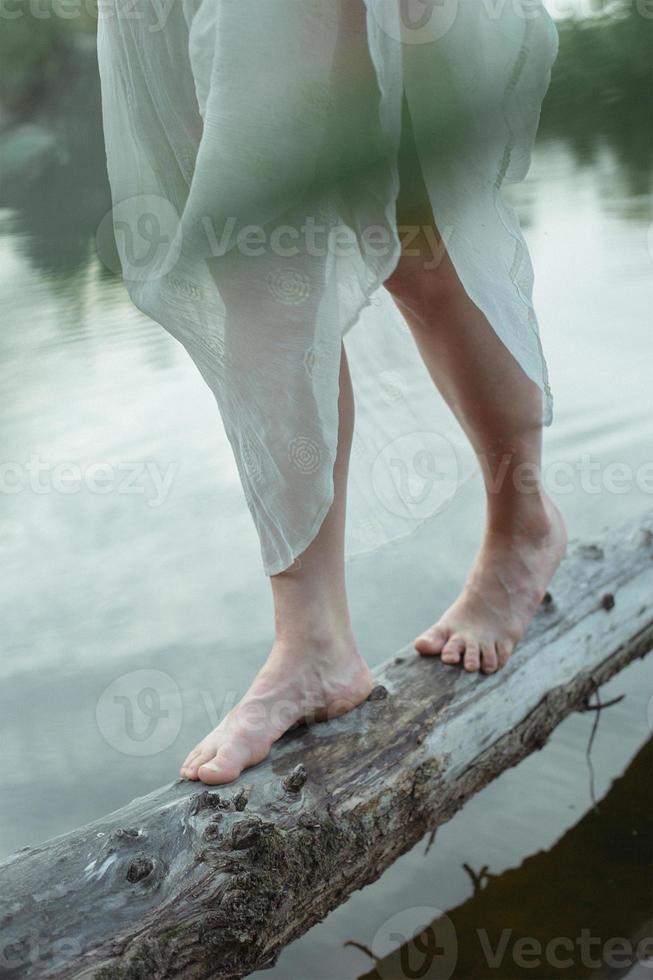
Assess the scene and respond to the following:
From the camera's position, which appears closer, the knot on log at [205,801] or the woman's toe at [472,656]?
the knot on log at [205,801]

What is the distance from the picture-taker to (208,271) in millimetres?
1001

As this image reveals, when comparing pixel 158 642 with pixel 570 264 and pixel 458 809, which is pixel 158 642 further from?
pixel 570 264

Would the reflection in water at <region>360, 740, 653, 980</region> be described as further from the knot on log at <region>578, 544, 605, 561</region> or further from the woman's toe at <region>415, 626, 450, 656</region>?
the knot on log at <region>578, 544, 605, 561</region>

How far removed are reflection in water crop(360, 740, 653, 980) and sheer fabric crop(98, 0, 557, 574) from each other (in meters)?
0.42

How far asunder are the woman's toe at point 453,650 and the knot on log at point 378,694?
0.10 m

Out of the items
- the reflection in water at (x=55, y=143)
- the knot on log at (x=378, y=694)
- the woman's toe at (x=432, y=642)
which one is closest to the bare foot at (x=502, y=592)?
the woman's toe at (x=432, y=642)

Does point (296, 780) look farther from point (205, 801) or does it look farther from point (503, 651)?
point (503, 651)

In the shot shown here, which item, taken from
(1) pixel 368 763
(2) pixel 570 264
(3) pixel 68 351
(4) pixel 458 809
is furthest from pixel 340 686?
(2) pixel 570 264

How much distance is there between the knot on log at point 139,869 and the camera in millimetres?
836

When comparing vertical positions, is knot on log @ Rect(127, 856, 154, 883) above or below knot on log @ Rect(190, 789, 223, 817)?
below

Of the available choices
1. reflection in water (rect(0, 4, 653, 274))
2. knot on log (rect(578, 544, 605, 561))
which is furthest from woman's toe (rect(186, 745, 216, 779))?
reflection in water (rect(0, 4, 653, 274))

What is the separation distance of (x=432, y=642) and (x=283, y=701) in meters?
0.24

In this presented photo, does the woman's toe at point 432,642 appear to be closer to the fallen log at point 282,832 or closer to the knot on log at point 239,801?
the fallen log at point 282,832

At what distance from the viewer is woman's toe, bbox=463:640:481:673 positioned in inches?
47.1
